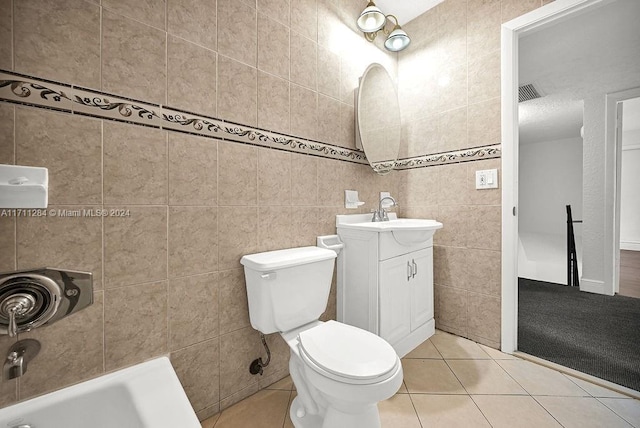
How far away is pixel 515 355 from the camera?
1.68 meters

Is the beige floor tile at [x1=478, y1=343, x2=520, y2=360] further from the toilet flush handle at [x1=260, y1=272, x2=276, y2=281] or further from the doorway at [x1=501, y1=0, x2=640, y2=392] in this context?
the toilet flush handle at [x1=260, y1=272, x2=276, y2=281]

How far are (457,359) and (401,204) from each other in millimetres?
1144

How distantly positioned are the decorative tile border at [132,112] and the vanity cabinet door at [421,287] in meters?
0.82

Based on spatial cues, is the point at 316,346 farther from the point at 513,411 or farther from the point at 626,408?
the point at 626,408

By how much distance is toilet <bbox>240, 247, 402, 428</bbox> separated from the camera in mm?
900

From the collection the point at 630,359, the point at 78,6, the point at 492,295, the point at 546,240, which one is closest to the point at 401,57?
the point at 492,295

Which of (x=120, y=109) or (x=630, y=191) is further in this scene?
(x=630, y=191)

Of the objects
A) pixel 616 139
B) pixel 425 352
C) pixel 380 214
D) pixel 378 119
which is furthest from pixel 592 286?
pixel 378 119

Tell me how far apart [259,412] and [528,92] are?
405cm

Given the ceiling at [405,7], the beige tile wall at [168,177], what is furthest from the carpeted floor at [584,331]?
the ceiling at [405,7]

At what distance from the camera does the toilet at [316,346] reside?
0.90 m

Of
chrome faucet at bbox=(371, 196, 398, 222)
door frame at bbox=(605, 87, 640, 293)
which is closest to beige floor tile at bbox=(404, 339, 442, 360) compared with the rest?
chrome faucet at bbox=(371, 196, 398, 222)

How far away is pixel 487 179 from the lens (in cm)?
177

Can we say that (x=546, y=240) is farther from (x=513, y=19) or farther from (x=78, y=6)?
(x=78, y=6)
